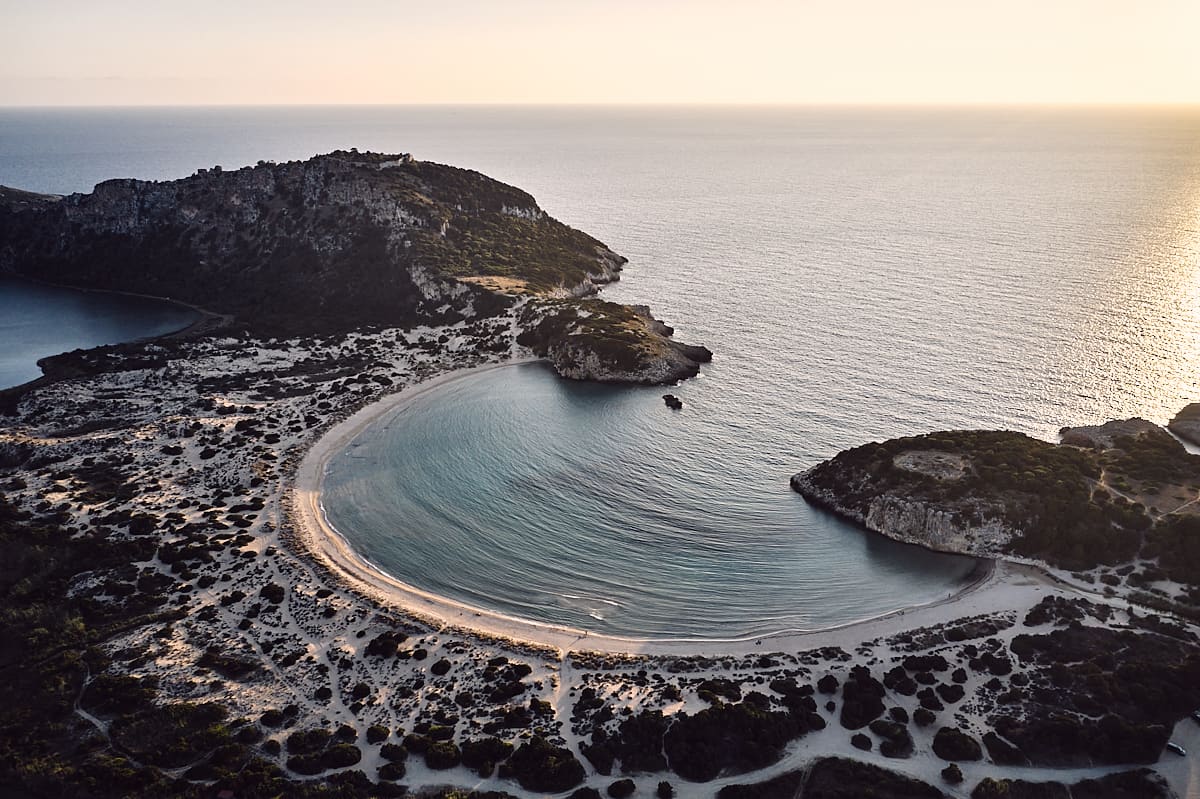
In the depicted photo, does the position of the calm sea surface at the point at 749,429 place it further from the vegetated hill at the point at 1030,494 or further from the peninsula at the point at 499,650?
the peninsula at the point at 499,650

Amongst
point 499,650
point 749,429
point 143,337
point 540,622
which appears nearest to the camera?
point 499,650

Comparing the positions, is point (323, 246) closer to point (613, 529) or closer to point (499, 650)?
point (613, 529)

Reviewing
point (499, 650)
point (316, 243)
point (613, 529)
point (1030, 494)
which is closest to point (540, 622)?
point (499, 650)

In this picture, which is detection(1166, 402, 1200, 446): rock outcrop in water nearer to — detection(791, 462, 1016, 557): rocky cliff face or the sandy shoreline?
detection(791, 462, 1016, 557): rocky cliff face

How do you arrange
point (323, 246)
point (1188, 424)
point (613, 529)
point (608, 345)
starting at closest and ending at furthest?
point (613, 529) < point (1188, 424) < point (608, 345) < point (323, 246)

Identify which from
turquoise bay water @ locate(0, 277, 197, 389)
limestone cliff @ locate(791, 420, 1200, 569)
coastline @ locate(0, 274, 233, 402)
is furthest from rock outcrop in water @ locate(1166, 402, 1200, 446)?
turquoise bay water @ locate(0, 277, 197, 389)

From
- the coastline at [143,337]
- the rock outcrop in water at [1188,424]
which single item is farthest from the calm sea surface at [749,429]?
the coastline at [143,337]
